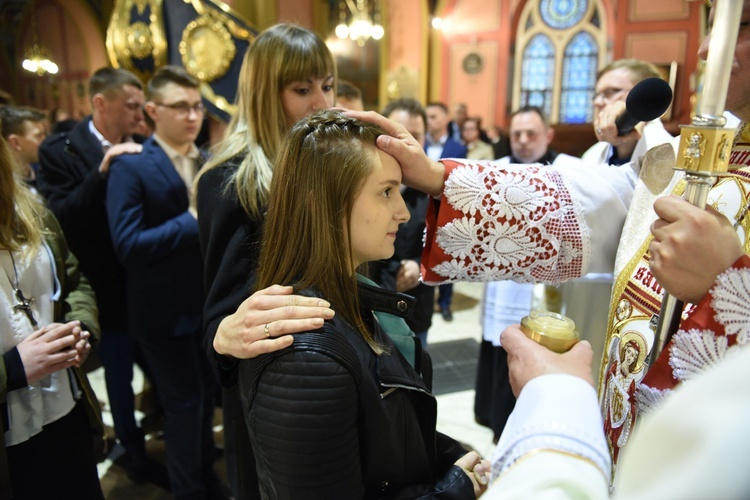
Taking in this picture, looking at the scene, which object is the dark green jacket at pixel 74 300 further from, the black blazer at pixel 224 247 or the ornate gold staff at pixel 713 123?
the ornate gold staff at pixel 713 123

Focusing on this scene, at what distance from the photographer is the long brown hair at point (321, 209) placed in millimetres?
1092

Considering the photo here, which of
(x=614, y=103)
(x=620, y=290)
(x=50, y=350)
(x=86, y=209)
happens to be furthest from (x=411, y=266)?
(x=86, y=209)

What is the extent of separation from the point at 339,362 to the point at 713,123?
2.35ft

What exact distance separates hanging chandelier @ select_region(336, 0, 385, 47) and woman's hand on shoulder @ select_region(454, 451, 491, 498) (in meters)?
10.1

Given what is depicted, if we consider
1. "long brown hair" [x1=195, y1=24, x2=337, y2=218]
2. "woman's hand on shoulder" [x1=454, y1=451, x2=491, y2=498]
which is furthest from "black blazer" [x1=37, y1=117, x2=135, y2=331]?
"woman's hand on shoulder" [x1=454, y1=451, x2=491, y2=498]

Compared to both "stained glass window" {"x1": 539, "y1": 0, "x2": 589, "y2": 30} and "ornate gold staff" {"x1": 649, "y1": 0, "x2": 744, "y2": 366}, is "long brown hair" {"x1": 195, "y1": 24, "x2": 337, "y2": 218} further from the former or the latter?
"stained glass window" {"x1": 539, "y1": 0, "x2": 589, "y2": 30}

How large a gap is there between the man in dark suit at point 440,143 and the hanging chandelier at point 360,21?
15.3ft

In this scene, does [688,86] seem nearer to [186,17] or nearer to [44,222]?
[186,17]

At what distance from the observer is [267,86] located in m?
1.60

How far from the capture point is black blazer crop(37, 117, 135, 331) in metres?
2.63

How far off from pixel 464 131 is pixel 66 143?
5897 mm

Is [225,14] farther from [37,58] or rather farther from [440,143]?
[37,58]

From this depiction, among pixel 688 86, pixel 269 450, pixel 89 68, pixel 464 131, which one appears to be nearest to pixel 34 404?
pixel 269 450

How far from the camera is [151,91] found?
104 inches
